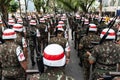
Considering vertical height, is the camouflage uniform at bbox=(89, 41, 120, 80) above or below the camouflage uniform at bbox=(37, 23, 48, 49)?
above

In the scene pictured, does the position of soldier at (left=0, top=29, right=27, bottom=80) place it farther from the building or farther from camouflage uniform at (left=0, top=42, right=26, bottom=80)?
the building

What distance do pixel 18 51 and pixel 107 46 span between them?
1756 millimetres

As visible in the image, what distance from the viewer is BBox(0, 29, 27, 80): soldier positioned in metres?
5.66

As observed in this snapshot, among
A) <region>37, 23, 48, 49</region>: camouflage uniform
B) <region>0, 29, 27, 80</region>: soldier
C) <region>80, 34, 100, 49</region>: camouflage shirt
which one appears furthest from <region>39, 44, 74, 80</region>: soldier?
<region>37, 23, 48, 49</region>: camouflage uniform

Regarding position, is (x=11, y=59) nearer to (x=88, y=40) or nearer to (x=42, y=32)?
(x=88, y=40)

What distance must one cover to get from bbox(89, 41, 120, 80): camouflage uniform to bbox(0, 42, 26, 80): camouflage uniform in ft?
4.98

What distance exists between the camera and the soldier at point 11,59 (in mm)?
5656

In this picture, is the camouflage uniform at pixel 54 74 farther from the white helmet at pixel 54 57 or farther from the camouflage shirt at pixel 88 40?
the camouflage shirt at pixel 88 40

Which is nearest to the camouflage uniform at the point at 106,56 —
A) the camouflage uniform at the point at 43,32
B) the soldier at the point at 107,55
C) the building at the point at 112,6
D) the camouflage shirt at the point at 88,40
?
the soldier at the point at 107,55

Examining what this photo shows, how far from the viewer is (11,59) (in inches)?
224

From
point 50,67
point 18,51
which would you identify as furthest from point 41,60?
point 18,51

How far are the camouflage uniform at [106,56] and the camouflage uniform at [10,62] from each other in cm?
152

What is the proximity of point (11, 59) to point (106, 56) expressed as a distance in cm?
187

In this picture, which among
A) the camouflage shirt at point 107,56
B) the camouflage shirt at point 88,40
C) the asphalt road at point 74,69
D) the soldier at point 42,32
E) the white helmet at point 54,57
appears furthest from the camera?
the soldier at point 42,32
